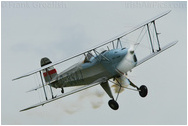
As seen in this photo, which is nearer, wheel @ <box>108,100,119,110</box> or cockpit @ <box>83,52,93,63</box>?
wheel @ <box>108,100,119,110</box>

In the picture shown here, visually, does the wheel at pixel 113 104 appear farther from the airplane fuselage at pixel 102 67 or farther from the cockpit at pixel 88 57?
the cockpit at pixel 88 57

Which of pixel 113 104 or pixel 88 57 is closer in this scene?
pixel 113 104

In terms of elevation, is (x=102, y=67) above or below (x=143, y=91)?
above

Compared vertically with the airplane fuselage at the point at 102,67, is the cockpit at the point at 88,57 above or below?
above

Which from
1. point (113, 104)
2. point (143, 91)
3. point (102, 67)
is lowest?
point (113, 104)

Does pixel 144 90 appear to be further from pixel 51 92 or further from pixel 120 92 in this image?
pixel 51 92

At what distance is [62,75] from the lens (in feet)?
65.8

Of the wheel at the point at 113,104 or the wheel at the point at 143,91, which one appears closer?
the wheel at the point at 113,104

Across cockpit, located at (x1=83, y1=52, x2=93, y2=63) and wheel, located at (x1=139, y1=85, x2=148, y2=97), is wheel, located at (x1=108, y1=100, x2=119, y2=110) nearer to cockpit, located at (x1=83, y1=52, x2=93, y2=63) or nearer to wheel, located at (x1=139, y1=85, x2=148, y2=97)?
wheel, located at (x1=139, y1=85, x2=148, y2=97)

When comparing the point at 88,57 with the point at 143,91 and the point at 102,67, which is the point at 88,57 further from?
the point at 143,91

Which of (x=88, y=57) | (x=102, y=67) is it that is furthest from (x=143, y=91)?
(x=88, y=57)

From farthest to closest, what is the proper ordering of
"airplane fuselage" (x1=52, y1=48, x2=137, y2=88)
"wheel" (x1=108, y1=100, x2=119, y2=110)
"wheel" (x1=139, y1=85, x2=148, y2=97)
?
1. "wheel" (x1=139, y1=85, x2=148, y2=97)
2. "wheel" (x1=108, y1=100, x2=119, y2=110)
3. "airplane fuselage" (x1=52, y1=48, x2=137, y2=88)

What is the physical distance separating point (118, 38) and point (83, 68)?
6.29ft

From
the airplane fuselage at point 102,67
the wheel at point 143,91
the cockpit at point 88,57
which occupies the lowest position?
the wheel at point 143,91
